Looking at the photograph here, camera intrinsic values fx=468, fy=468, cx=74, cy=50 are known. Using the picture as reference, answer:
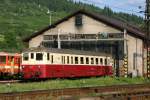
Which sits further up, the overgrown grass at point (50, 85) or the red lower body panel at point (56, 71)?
the red lower body panel at point (56, 71)

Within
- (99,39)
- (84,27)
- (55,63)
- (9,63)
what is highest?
(84,27)

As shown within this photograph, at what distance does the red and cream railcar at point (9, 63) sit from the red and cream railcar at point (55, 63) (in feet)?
8.98

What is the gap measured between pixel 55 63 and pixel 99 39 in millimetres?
21236

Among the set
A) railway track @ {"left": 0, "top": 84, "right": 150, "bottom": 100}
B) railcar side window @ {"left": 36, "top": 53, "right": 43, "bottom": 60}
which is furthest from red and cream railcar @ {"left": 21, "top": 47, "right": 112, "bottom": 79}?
railway track @ {"left": 0, "top": 84, "right": 150, "bottom": 100}

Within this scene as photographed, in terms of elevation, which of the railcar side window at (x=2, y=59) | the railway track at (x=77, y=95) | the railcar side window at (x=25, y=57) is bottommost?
the railway track at (x=77, y=95)

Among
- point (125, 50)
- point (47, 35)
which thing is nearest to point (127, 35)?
point (125, 50)

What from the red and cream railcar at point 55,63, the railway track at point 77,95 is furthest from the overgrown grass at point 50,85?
the railway track at point 77,95

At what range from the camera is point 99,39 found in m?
56.9

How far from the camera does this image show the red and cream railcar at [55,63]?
35.7 meters

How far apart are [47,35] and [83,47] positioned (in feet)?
17.2

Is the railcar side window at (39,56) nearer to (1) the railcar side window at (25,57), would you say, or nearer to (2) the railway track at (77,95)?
(1) the railcar side window at (25,57)

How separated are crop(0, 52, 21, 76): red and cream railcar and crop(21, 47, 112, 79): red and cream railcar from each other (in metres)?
2.74

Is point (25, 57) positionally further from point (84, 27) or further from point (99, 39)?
point (84, 27)

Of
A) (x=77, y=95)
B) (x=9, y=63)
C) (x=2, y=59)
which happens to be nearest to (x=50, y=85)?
(x=77, y=95)
